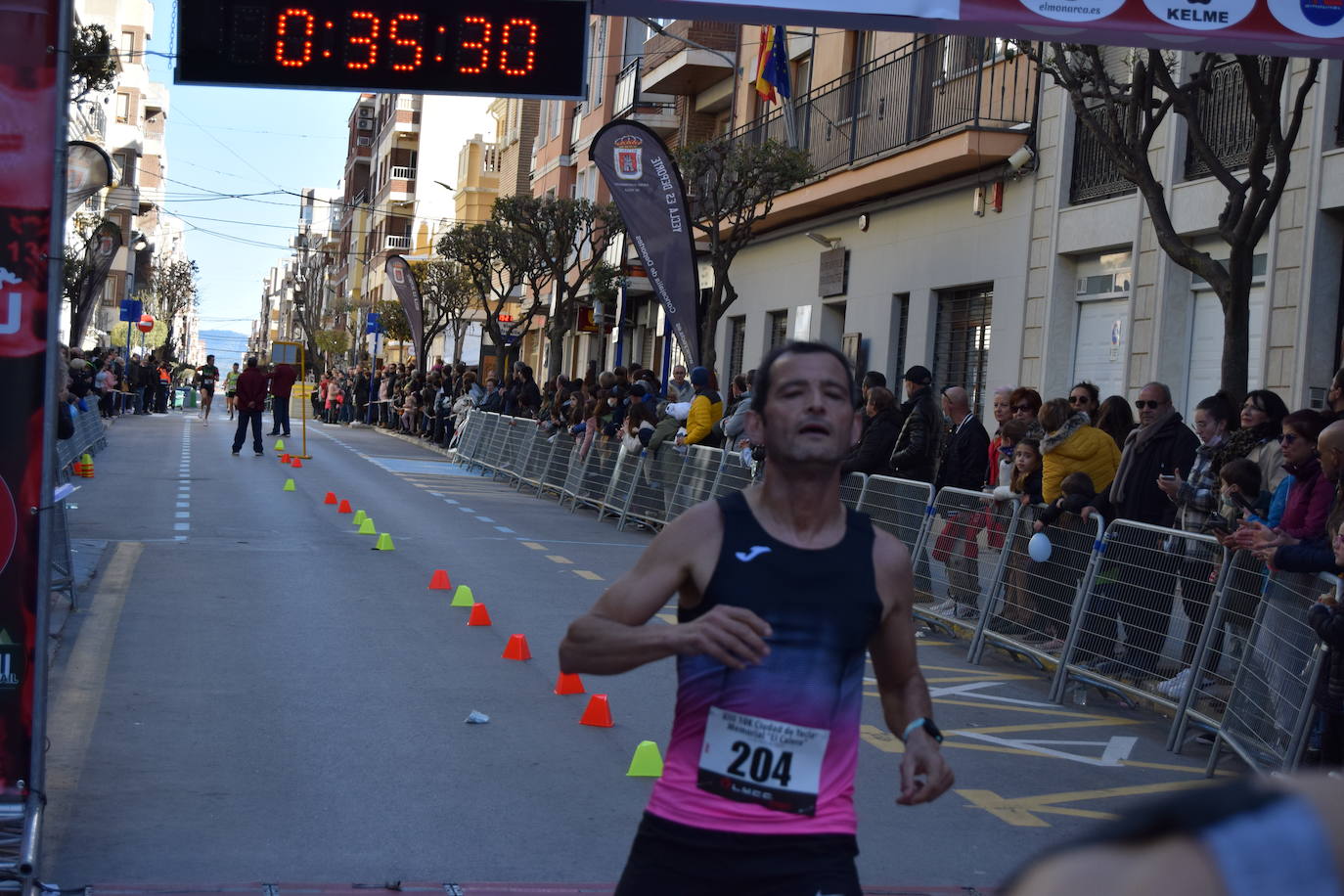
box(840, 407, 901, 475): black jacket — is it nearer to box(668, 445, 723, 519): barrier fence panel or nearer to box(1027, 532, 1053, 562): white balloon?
box(668, 445, 723, 519): barrier fence panel

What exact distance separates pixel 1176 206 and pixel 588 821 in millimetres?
14664

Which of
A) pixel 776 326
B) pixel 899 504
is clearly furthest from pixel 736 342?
pixel 899 504

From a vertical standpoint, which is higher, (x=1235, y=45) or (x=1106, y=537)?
(x=1235, y=45)

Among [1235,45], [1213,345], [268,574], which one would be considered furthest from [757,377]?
[1213,345]

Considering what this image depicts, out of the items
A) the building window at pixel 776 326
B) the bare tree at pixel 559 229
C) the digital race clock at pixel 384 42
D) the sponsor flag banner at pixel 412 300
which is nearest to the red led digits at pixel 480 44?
the digital race clock at pixel 384 42

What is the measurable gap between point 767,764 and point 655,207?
66.9ft

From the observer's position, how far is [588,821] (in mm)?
6504

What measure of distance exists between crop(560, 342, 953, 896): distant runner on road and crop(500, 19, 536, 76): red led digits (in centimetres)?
642

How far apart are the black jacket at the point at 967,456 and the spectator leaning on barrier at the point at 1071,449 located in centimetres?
185

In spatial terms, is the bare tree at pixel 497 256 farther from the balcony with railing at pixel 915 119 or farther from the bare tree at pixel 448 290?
the balcony with railing at pixel 915 119

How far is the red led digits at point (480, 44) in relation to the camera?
9203 mm

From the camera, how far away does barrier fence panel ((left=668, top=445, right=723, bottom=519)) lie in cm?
1795

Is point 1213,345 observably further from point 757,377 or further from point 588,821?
point 757,377

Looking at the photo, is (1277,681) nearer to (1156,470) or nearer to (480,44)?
(1156,470)
